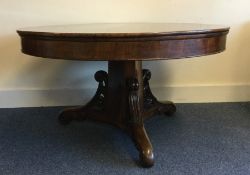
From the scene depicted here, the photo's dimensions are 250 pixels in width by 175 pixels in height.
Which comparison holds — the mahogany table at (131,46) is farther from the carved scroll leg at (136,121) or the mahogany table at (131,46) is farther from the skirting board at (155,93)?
the skirting board at (155,93)

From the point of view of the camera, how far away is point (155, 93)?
1.90 m

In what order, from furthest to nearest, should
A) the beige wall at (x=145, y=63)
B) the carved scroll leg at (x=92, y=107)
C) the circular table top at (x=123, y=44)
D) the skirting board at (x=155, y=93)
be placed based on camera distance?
the skirting board at (x=155, y=93), the beige wall at (x=145, y=63), the carved scroll leg at (x=92, y=107), the circular table top at (x=123, y=44)

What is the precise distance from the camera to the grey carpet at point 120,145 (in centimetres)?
113

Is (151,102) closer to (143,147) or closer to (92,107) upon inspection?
(92,107)

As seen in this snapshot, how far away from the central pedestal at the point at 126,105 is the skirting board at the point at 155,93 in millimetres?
241

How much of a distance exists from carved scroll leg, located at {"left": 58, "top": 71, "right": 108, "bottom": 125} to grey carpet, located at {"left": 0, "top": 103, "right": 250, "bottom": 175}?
46 mm

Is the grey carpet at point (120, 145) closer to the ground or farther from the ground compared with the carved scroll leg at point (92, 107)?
closer to the ground

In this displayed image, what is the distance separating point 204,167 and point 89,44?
1.98ft

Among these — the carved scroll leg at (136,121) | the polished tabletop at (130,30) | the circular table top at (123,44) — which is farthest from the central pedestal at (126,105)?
the circular table top at (123,44)

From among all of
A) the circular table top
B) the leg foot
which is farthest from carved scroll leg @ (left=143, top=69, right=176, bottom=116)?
the circular table top

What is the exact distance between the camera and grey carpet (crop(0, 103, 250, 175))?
1128mm

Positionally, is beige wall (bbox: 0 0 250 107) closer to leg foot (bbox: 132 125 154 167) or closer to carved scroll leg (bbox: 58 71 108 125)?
carved scroll leg (bbox: 58 71 108 125)

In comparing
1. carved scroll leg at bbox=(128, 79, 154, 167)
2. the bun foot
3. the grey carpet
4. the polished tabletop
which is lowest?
the grey carpet

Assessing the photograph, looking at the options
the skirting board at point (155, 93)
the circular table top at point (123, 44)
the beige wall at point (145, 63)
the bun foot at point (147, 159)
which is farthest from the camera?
the skirting board at point (155, 93)
